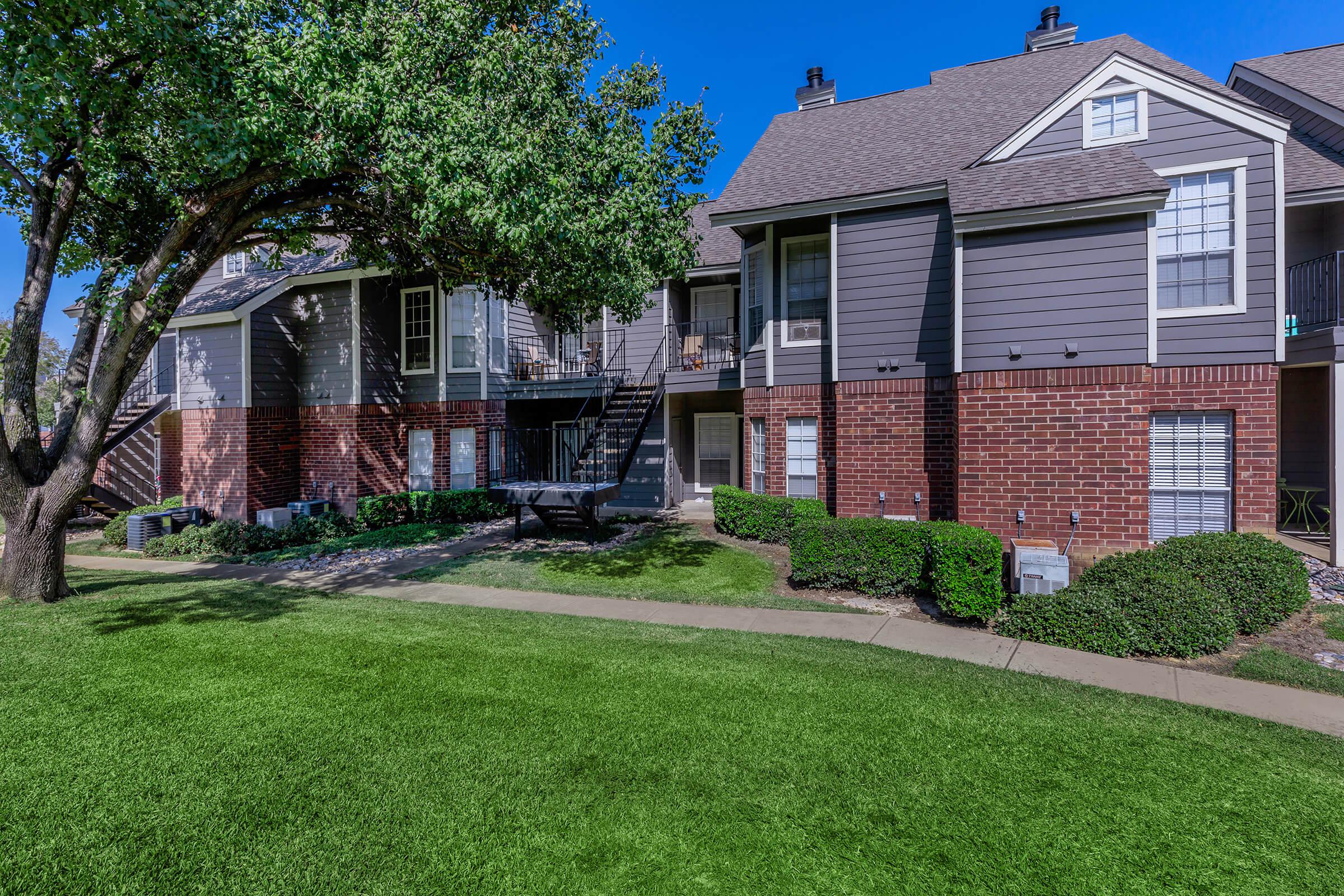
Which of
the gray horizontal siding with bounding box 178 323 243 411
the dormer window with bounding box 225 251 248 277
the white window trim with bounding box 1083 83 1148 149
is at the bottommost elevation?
the gray horizontal siding with bounding box 178 323 243 411

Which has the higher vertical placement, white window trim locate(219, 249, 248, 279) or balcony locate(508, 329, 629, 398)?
white window trim locate(219, 249, 248, 279)

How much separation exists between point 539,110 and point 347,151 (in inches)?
97.5

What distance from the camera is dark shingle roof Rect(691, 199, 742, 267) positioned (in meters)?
14.5

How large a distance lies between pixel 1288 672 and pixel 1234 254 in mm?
6070

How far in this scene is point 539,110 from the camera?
805 cm

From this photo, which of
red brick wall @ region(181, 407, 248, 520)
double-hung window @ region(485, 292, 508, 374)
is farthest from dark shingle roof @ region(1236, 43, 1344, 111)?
red brick wall @ region(181, 407, 248, 520)

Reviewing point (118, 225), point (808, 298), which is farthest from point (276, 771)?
point (808, 298)

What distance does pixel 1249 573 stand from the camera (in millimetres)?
6586

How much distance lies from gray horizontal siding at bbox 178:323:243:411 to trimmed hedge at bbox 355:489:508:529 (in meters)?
3.97

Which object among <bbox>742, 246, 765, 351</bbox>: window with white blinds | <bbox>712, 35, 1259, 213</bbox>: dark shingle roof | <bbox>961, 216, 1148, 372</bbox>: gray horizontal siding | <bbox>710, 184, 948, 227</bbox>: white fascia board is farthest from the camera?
<bbox>742, 246, 765, 351</bbox>: window with white blinds

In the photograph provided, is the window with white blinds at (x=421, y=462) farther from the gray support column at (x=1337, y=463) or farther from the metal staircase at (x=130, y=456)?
the gray support column at (x=1337, y=463)

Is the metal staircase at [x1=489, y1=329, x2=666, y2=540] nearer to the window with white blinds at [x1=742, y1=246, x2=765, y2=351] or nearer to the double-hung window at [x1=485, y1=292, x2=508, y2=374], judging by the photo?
the double-hung window at [x1=485, y1=292, x2=508, y2=374]

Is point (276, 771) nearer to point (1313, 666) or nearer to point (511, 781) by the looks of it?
point (511, 781)

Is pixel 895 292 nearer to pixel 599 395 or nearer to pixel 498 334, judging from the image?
pixel 599 395
